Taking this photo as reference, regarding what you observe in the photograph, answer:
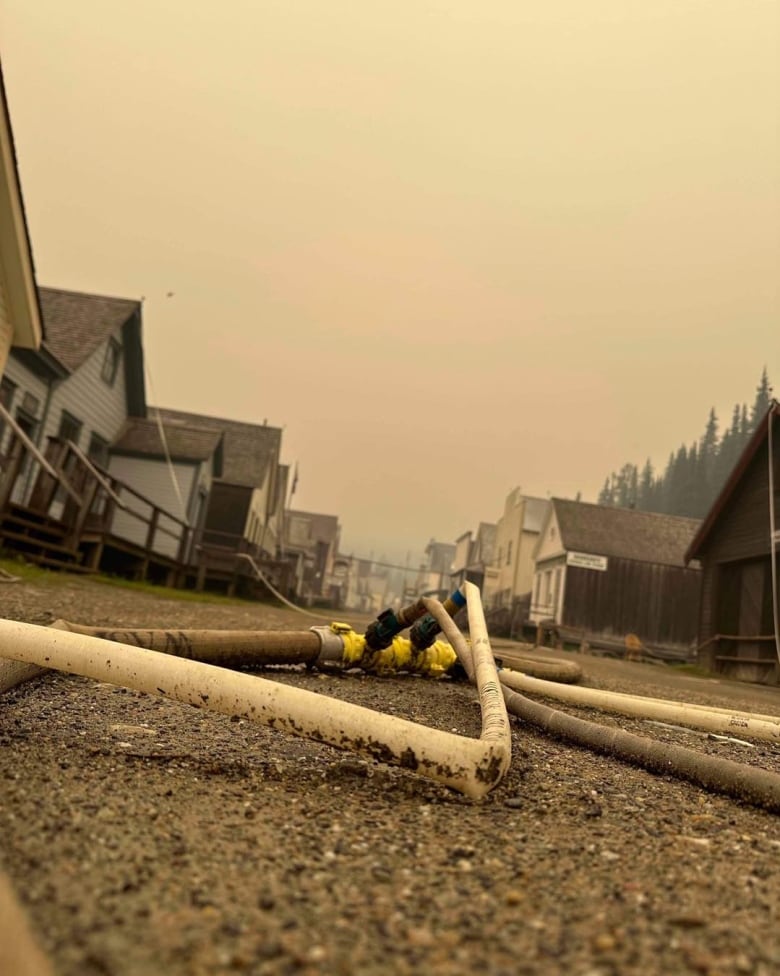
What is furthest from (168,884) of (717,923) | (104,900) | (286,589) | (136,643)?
(286,589)

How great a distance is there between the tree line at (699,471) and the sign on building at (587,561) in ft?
155

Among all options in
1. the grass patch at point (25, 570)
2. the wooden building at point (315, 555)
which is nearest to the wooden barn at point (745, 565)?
the grass patch at point (25, 570)

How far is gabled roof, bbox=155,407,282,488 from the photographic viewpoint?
29328 mm

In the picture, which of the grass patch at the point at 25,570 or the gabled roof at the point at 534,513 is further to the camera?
the gabled roof at the point at 534,513

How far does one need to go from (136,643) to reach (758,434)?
16.2 m

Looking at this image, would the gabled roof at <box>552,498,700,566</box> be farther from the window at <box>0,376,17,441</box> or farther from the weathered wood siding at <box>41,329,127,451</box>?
the window at <box>0,376,17,441</box>

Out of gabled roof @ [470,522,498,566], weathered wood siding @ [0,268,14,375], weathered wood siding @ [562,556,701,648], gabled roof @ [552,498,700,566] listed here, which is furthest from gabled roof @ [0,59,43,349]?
gabled roof @ [470,522,498,566]

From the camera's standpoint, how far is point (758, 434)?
1577cm

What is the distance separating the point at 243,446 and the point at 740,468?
70.4 feet

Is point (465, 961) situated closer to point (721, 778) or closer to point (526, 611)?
point (721, 778)

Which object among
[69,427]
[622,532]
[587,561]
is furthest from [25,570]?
[622,532]

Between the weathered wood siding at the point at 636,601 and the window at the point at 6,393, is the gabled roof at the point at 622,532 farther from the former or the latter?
the window at the point at 6,393

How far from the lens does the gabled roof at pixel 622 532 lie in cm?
3194

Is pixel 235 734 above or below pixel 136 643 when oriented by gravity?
below
